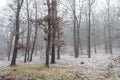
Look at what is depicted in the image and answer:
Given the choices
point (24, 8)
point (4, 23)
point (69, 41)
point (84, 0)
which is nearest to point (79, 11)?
point (84, 0)

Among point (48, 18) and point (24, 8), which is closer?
point (48, 18)

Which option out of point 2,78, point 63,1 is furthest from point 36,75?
point 63,1

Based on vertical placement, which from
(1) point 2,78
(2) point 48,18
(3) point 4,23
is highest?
(3) point 4,23

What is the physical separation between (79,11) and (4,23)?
20.7 meters

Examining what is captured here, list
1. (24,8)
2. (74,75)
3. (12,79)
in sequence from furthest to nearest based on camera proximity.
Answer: (24,8), (74,75), (12,79)

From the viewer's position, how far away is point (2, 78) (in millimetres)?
10109

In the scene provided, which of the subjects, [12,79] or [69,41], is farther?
[69,41]

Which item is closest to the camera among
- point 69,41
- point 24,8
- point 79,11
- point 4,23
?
point 24,8

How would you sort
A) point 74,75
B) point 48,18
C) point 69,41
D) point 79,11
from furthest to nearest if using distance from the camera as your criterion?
point 69,41 → point 79,11 → point 48,18 → point 74,75

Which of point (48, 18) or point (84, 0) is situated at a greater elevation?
point (84, 0)

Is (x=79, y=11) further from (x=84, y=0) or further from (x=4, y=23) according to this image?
(x=4, y=23)

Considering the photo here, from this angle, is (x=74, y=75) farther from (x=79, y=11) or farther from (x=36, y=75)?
(x=79, y=11)

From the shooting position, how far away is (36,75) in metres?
10.2

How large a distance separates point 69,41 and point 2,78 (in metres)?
52.2
